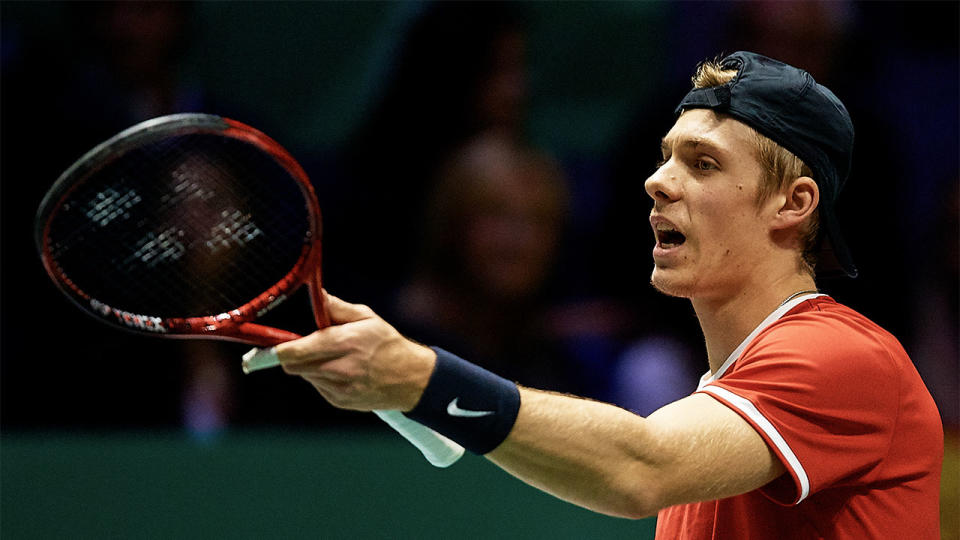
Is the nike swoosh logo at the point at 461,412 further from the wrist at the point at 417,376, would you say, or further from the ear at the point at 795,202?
the ear at the point at 795,202

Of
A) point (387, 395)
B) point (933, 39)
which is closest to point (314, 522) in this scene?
point (387, 395)

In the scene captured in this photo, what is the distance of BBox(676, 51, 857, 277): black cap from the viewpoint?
7.36 ft

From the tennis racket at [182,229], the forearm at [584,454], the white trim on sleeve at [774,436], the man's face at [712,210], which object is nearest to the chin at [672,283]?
the man's face at [712,210]

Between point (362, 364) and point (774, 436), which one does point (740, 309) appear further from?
point (362, 364)

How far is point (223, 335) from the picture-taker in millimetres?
2023

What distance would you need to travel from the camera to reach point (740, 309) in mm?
2289

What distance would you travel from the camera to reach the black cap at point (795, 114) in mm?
2244

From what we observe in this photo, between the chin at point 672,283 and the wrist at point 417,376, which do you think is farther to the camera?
the chin at point 672,283

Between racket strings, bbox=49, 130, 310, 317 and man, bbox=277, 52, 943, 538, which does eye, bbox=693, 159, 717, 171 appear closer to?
man, bbox=277, 52, 943, 538

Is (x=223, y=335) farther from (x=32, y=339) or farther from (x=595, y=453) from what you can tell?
(x=32, y=339)

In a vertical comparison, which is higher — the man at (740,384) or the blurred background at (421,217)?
the man at (740,384)

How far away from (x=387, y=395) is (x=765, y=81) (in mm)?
1071

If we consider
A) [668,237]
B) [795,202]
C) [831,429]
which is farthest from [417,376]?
[795,202]

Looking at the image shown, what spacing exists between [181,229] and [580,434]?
2195 millimetres
